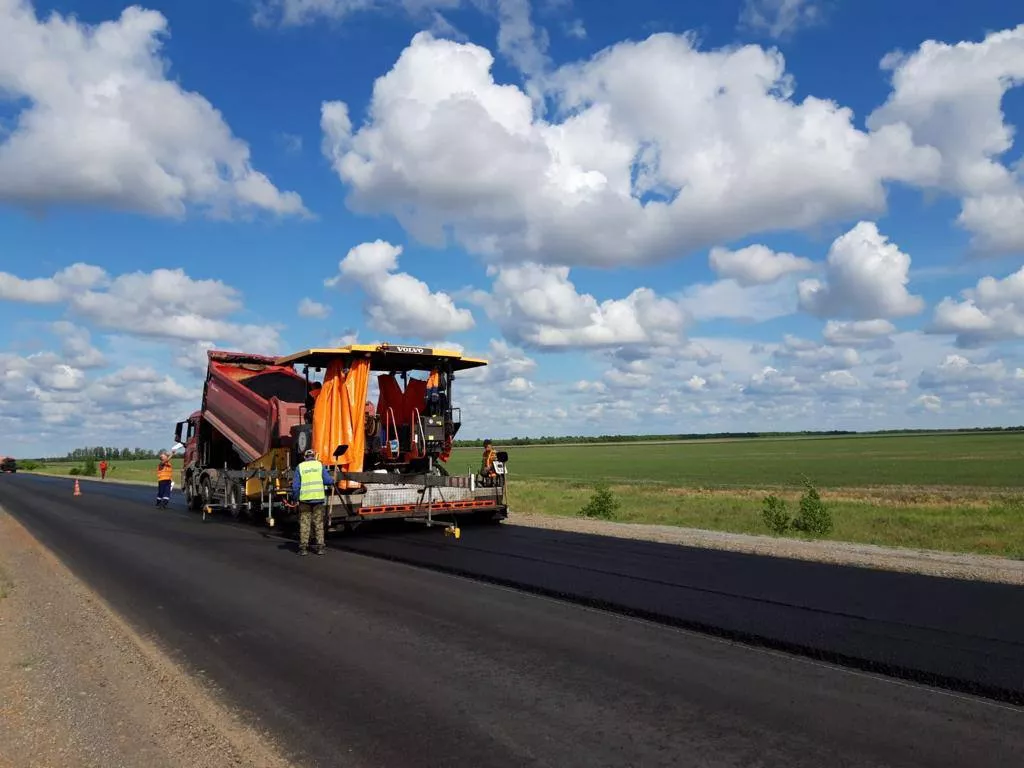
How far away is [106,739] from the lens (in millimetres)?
4430

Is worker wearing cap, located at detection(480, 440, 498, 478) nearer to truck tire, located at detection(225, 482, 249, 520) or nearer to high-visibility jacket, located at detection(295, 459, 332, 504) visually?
high-visibility jacket, located at detection(295, 459, 332, 504)

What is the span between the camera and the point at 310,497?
37.9ft

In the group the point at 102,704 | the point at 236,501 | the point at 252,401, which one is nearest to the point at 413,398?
the point at 252,401

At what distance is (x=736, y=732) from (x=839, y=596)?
4157mm

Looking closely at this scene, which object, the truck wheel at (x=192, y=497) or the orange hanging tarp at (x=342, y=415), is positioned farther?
the truck wheel at (x=192, y=497)

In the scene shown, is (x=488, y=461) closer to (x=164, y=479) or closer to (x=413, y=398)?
(x=413, y=398)

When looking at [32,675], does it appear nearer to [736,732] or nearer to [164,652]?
[164,652]

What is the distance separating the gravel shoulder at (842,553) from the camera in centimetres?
951

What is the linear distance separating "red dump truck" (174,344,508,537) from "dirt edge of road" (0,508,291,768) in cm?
544

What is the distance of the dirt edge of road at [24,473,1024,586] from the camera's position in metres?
9.47

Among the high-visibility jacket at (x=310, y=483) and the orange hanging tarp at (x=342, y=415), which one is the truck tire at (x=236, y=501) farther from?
the high-visibility jacket at (x=310, y=483)

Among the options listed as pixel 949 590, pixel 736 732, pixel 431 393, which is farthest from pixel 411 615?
pixel 431 393

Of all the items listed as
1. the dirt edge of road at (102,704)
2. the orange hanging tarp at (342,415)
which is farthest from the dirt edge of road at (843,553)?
the dirt edge of road at (102,704)

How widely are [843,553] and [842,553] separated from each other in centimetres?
2
